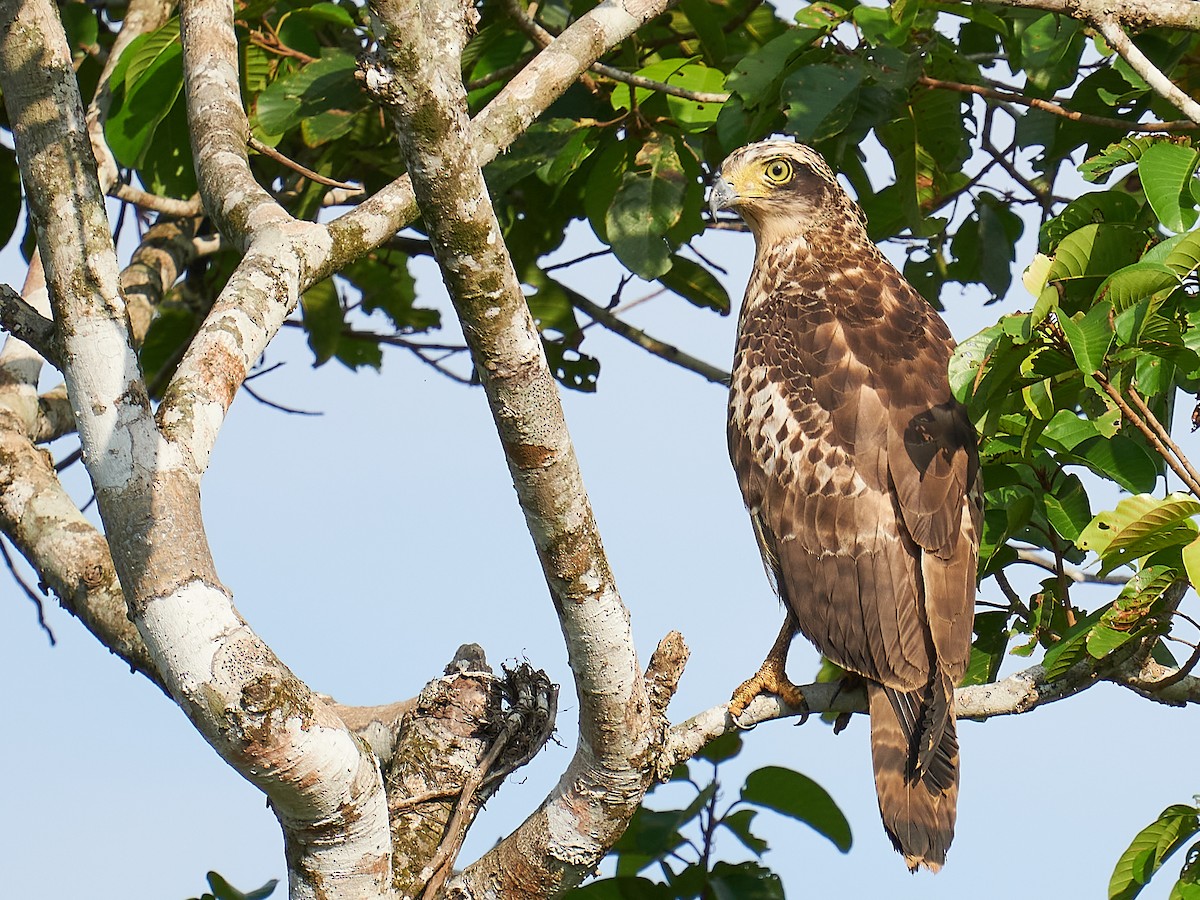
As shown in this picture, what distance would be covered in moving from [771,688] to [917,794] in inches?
20.5

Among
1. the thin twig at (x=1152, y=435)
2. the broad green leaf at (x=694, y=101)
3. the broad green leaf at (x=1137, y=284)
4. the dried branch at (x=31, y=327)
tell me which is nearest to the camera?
the broad green leaf at (x=1137, y=284)

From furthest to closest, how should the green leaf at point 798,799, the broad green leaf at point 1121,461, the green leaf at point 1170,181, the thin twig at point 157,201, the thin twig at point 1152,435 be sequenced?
the thin twig at point 157,201 < the green leaf at point 798,799 < the broad green leaf at point 1121,461 < the green leaf at point 1170,181 < the thin twig at point 1152,435

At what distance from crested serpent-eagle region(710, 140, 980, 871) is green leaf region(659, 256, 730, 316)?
0.35 meters

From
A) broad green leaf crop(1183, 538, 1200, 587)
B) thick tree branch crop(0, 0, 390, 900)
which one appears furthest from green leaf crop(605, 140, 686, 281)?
broad green leaf crop(1183, 538, 1200, 587)

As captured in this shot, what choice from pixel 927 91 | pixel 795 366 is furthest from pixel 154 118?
pixel 927 91

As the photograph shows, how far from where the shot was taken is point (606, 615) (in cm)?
273

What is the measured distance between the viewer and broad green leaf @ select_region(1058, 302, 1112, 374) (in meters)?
2.44

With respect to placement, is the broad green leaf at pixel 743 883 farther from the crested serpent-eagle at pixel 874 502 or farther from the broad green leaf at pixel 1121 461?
the broad green leaf at pixel 1121 461

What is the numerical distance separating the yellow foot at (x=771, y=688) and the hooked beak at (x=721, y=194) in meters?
1.59

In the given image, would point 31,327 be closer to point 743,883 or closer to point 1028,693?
point 743,883

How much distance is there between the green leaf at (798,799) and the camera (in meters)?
3.77

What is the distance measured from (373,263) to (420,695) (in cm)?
250

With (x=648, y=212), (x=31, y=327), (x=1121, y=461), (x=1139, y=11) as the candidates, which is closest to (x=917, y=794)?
(x=1121, y=461)

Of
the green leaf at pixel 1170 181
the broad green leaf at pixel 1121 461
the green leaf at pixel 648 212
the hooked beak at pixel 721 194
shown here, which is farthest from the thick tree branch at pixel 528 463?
the hooked beak at pixel 721 194
